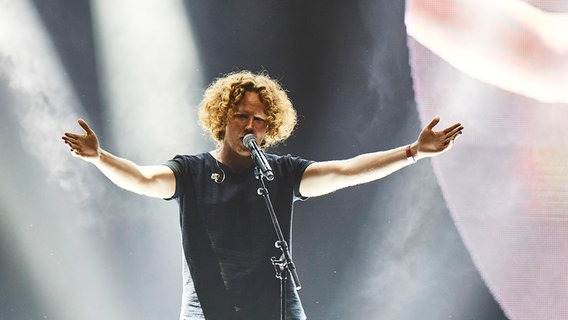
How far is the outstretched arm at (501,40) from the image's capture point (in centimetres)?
412

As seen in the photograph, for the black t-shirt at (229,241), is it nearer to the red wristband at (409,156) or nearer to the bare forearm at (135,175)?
the bare forearm at (135,175)

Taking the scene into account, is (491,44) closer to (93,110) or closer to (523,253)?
(523,253)

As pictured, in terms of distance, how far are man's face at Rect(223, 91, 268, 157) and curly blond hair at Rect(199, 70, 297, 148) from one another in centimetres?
3

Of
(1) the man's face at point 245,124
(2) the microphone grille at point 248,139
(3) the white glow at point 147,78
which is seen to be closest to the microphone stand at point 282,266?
(2) the microphone grille at point 248,139

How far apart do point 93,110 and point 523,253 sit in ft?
8.32

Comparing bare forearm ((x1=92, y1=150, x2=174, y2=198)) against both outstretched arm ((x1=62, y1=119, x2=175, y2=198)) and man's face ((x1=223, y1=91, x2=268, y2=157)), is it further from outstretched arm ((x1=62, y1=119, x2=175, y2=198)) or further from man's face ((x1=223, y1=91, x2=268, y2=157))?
man's face ((x1=223, y1=91, x2=268, y2=157))

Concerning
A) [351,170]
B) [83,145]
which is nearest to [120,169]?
[83,145]

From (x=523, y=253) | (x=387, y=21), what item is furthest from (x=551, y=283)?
(x=387, y=21)

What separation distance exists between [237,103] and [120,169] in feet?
1.87

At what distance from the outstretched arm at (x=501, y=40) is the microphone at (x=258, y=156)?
2.04m

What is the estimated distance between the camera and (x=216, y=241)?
8.10 feet

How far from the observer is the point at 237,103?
2773 millimetres

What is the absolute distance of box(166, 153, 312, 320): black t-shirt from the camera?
2.40 m

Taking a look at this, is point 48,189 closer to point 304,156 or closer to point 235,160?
point 304,156
